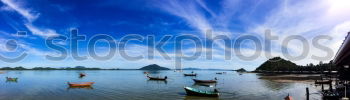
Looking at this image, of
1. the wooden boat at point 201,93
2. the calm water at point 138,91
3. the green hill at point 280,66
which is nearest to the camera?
the wooden boat at point 201,93

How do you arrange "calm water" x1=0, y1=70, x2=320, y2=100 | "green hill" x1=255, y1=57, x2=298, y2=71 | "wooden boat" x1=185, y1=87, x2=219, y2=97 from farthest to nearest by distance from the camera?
"green hill" x1=255, y1=57, x2=298, y2=71 < "calm water" x1=0, y1=70, x2=320, y2=100 < "wooden boat" x1=185, y1=87, x2=219, y2=97

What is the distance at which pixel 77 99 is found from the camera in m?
29.0

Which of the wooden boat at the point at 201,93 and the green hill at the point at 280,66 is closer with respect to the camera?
the wooden boat at the point at 201,93

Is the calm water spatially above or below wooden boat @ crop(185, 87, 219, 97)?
below

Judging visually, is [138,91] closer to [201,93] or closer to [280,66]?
[201,93]

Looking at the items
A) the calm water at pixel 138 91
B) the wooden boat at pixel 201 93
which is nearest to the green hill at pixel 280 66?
the calm water at pixel 138 91

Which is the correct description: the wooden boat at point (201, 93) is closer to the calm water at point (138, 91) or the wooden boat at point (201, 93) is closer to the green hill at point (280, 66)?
the calm water at point (138, 91)

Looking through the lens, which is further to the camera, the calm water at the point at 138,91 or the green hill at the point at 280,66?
the green hill at the point at 280,66

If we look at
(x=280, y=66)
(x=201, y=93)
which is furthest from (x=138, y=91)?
(x=280, y=66)

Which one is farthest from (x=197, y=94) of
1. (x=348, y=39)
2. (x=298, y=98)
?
(x=348, y=39)

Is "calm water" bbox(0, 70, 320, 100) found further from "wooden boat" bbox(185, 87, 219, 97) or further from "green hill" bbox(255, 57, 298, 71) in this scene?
"green hill" bbox(255, 57, 298, 71)

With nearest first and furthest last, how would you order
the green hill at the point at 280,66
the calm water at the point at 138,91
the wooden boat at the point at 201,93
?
1. the wooden boat at the point at 201,93
2. the calm water at the point at 138,91
3. the green hill at the point at 280,66

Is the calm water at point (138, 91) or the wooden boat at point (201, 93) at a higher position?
the wooden boat at point (201, 93)

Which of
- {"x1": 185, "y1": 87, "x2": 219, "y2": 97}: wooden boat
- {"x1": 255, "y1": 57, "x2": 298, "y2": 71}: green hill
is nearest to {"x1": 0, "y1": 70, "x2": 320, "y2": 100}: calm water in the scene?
{"x1": 185, "y1": 87, "x2": 219, "y2": 97}: wooden boat
